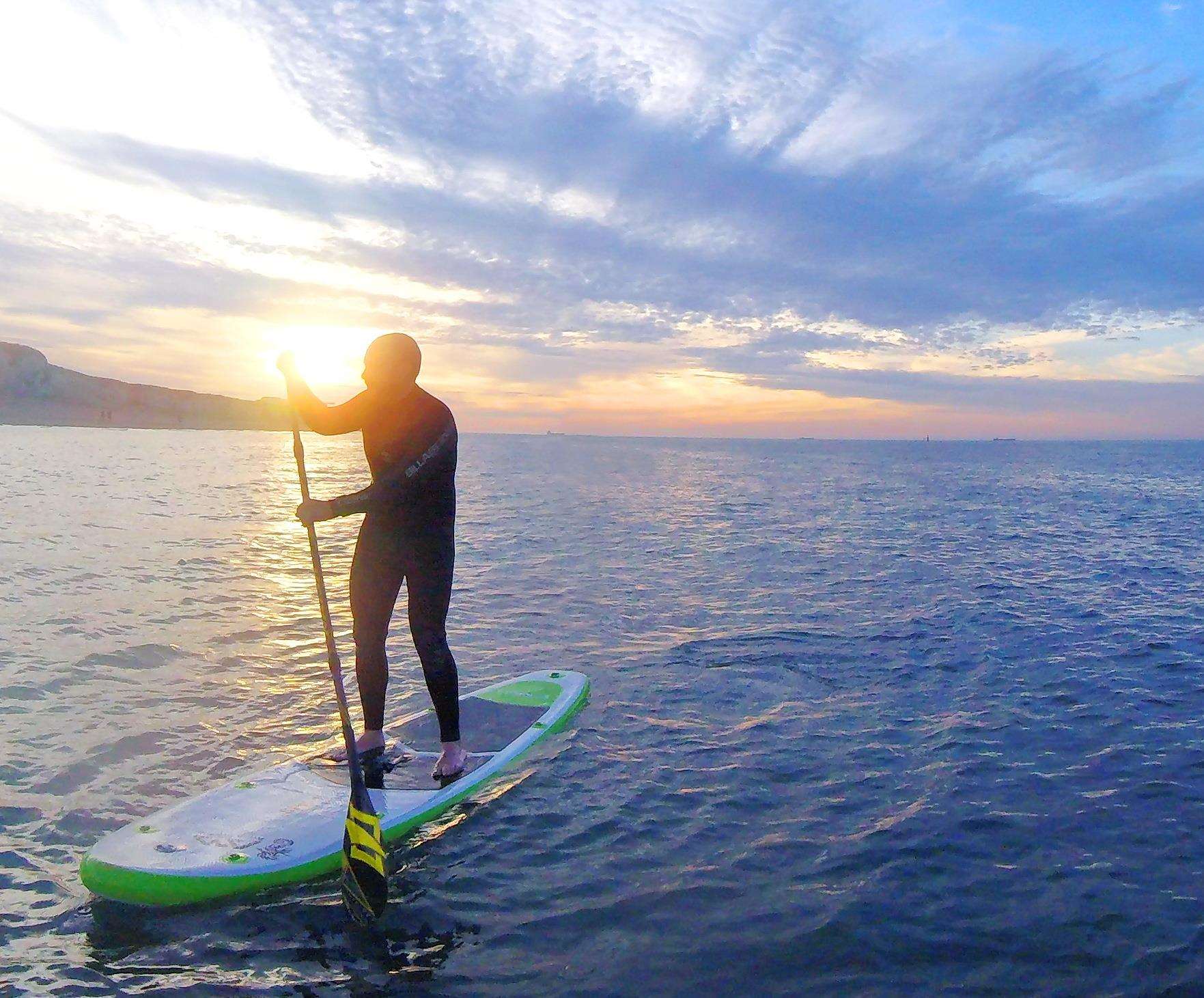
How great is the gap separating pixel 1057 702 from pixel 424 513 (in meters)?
7.52

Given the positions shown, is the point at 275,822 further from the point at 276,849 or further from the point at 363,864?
the point at 363,864

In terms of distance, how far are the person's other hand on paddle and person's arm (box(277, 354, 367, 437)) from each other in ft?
1.76

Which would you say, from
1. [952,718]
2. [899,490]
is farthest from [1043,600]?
[899,490]

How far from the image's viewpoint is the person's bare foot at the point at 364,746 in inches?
259

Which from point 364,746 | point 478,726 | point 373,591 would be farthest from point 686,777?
point 373,591

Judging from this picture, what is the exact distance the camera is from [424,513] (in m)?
6.18

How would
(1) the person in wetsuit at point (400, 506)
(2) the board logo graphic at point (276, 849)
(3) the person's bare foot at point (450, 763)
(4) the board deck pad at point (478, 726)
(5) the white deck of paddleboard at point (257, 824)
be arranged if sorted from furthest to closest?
(4) the board deck pad at point (478, 726) < (3) the person's bare foot at point (450, 763) < (1) the person in wetsuit at point (400, 506) < (2) the board logo graphic at point (276, 849) < (5) the white deck of paddleboard at point (257, 824)

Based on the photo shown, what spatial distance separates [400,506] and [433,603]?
77 centimetres

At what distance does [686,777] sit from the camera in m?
7.22

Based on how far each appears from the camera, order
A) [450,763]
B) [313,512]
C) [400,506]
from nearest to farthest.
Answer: [313,512] → [400,506] → [450,763]

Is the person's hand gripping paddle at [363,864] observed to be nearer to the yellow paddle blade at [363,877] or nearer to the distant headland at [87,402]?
the yellow paddle blade at [363,877]

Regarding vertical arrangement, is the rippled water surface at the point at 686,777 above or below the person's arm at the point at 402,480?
below

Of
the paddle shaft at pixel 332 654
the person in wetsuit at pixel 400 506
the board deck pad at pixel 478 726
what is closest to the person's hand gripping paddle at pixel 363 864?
the paddle shaft at pixel 332 654

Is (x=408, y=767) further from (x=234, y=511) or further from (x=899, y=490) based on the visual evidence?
(x=899, y=490)
